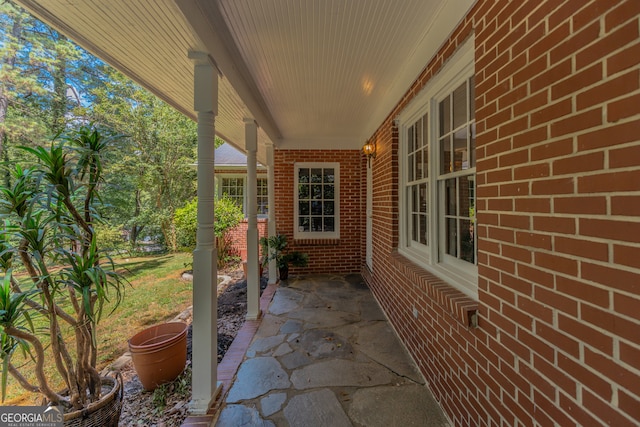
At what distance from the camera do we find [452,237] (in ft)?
6.85

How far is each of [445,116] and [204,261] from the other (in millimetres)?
2268

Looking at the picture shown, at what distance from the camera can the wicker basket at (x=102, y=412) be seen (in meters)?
1.46

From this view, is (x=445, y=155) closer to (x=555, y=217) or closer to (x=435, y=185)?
(x=435, y=185)

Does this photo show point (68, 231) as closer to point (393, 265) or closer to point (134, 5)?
point (134, 5)

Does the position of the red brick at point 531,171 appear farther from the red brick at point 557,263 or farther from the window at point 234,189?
the window at point 234,189

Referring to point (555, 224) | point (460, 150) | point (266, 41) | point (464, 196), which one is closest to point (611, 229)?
point (555, 224)

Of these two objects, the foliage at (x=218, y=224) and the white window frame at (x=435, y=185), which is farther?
the foliage at (x=218, y=224)

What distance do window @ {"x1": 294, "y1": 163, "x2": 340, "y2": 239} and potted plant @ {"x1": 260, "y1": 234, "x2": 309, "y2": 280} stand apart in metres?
0.47

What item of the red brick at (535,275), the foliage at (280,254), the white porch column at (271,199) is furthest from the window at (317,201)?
the red brick at (535,275)

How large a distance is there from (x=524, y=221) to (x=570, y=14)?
0.76 metres

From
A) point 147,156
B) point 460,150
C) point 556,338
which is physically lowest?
point 556,338

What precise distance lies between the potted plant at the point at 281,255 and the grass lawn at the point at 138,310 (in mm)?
1531

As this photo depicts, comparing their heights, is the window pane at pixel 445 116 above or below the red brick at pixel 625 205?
above

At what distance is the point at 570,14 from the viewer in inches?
35.1
